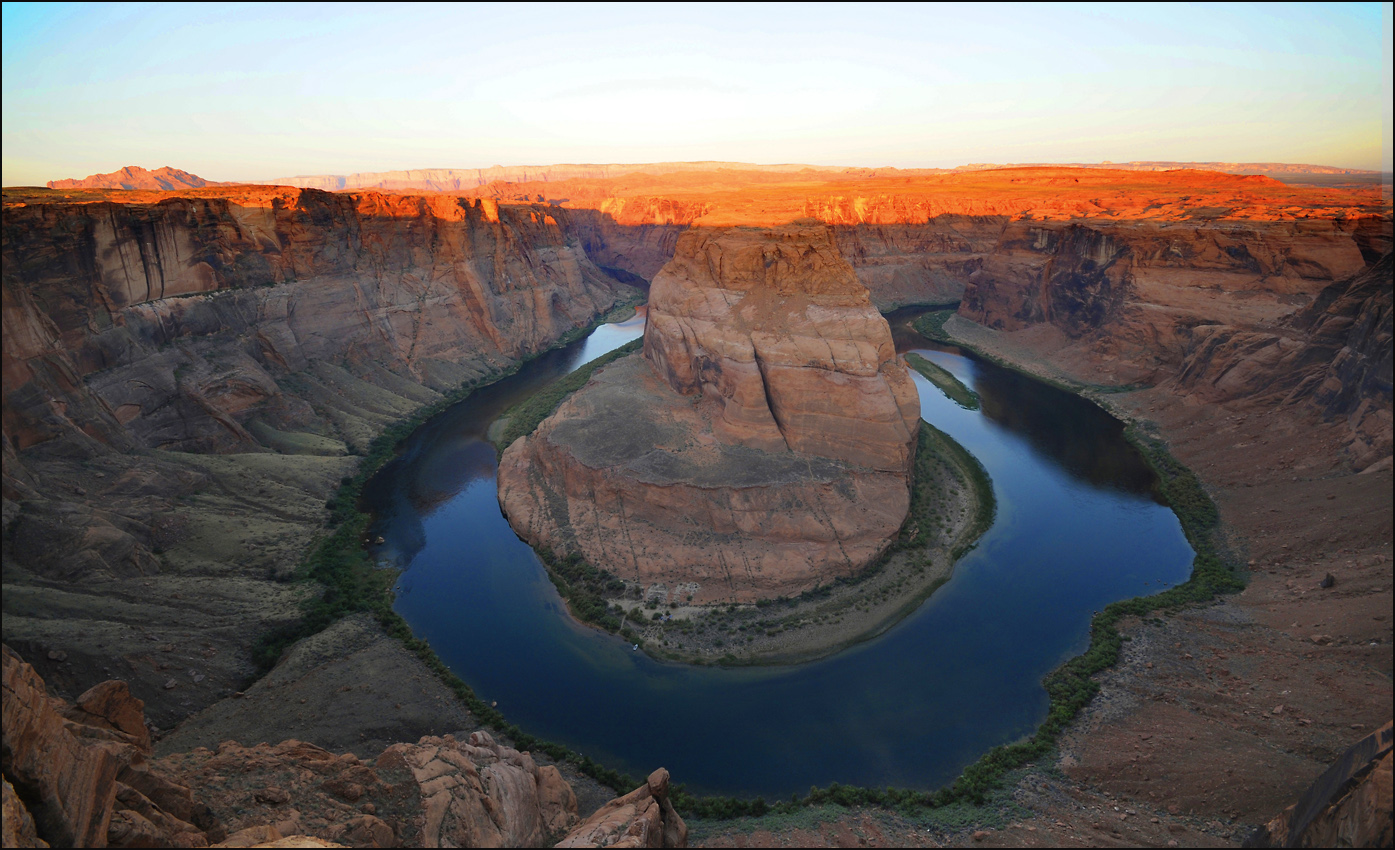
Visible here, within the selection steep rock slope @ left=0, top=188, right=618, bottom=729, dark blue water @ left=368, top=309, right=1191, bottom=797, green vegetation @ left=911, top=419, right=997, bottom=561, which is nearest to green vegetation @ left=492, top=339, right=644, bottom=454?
dark blue water @ left=368, top=309, right=1191, bottom=797

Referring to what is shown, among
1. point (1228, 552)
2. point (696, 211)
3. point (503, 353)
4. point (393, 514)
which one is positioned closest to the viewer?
point (1228, 552)

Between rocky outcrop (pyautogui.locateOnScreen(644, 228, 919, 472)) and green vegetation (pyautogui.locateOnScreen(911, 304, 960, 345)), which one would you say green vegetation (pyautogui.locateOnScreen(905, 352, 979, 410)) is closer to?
green vegetation (pyautogui.locateOnScreen(911, 304, 960, 345))

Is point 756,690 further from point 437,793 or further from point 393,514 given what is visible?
point 393,514

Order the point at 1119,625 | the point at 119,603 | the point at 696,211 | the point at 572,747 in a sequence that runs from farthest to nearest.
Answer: the point at 696,211
the point at 1119,625
the point at 119,603
the point at 572,747

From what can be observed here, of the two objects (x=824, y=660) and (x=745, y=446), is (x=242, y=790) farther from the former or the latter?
(x=745, y=446)

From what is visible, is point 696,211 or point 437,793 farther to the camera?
point 696,211

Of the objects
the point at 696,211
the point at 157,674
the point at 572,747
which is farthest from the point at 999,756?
the point at 696,211
